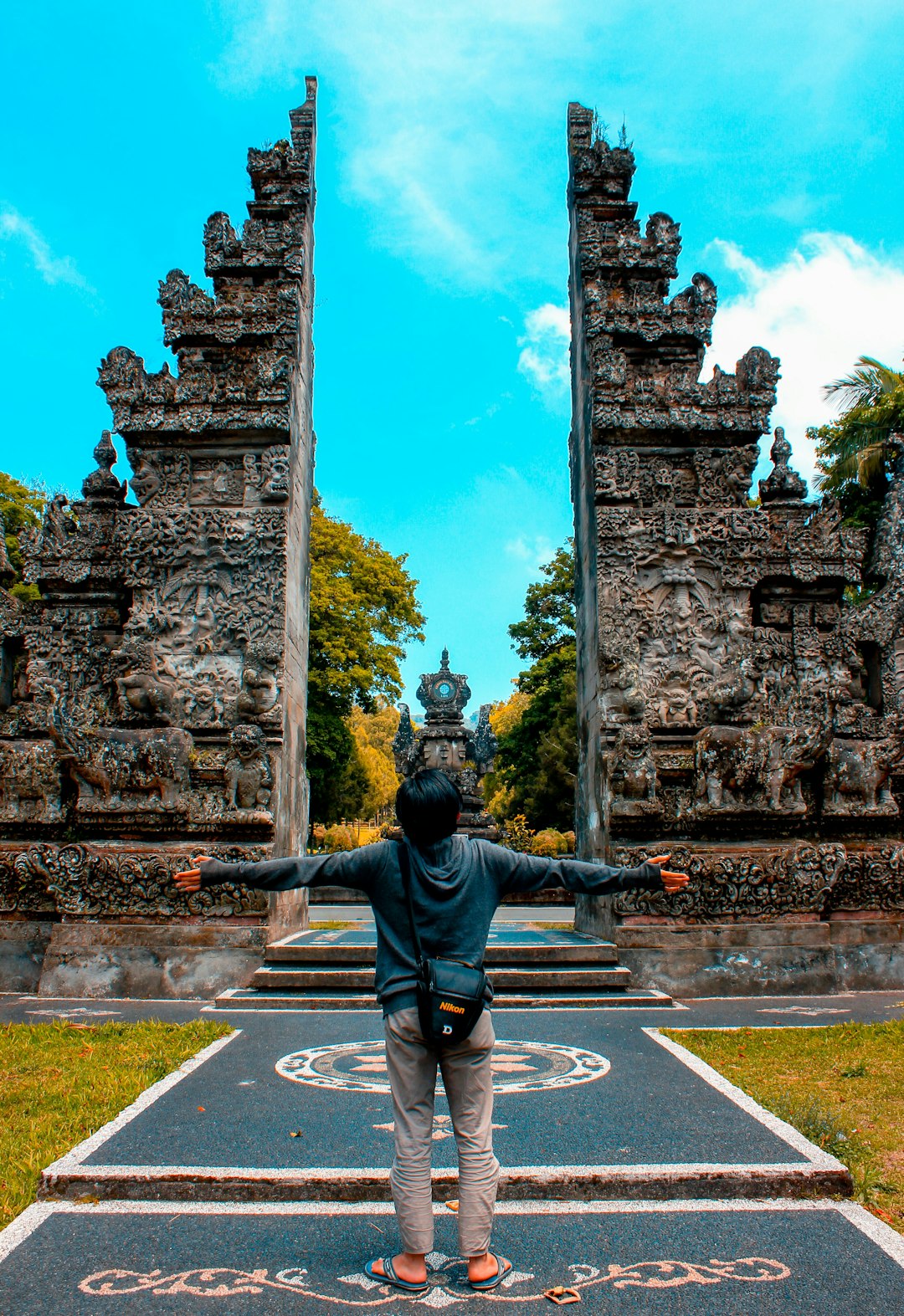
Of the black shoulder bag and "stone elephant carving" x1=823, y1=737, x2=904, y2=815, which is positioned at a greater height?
"stone elephant carving" x1=823, y1=737, x2=904, y2=815

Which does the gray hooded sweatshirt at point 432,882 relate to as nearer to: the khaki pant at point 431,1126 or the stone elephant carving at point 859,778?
the khaki pant at point 431,1126

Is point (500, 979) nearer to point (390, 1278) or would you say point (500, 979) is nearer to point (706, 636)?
point (706, 636)

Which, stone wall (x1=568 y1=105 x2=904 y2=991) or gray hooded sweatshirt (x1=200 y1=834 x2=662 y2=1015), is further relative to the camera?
stone wall (x1=568 y1=105 x2=904 y2=991)

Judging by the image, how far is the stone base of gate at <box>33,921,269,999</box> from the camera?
813 cm

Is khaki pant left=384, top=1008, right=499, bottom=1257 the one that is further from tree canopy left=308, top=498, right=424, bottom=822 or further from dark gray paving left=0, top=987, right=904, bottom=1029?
tree canopy left=308, top=498, right=424, bottom=822

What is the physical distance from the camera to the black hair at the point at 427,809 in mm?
3100

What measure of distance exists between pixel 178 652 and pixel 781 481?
7.11 meters

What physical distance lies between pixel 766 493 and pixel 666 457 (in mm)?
1386

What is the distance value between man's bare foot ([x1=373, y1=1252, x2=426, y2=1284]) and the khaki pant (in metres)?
0.03

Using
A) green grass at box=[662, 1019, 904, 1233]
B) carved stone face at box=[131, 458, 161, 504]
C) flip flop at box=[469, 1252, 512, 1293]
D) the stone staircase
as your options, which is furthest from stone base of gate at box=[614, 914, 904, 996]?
carved stone face at box=[131, 458, 161, 504]

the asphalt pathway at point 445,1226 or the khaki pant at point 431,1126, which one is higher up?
the khaki pant at point 431,1126

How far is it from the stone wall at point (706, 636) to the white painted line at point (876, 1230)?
4784 millimetres

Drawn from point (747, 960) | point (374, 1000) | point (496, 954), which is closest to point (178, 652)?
point (374, 1000)

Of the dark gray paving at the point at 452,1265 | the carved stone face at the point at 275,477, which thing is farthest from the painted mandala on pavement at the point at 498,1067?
the carved stone face at the point at 275,477
